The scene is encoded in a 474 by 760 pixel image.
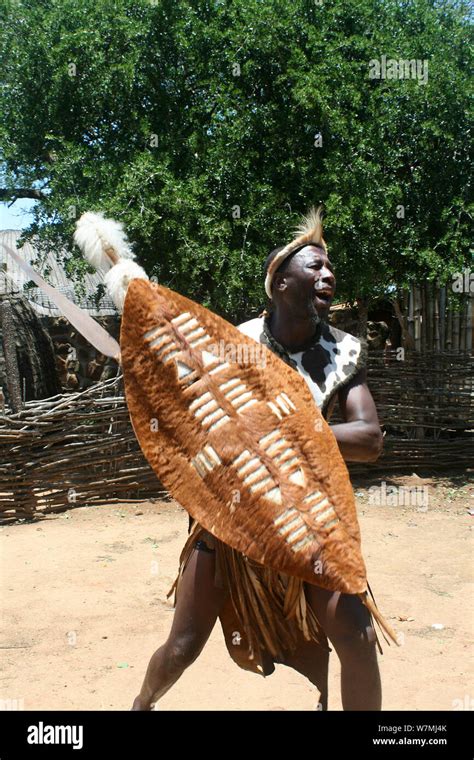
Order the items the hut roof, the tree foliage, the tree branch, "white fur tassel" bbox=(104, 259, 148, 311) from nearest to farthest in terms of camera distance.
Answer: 1. "white fur tassel" bbox=(104, 259, 148, 311)
2. the tree foliage
3. the tree branch
4. the hut roof

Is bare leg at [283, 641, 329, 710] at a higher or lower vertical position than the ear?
lower

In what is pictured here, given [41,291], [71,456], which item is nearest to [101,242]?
[71,456]

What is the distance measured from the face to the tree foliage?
17.2 feet

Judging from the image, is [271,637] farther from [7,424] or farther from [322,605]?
[7,424]

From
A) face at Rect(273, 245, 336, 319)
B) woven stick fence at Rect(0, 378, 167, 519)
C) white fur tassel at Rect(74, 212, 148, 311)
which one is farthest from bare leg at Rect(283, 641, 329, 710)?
woven stick fence at Rect(0, 378, 167, 519)

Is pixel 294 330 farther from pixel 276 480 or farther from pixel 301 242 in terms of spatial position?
pixel 276 480

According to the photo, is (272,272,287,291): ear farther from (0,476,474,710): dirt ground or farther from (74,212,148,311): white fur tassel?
(0,476,474,710): dirt ground

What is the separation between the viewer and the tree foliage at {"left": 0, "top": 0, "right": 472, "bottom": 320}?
7.95 meters

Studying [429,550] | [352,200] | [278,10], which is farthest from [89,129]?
[429,550]

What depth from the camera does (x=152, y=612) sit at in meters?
4.79

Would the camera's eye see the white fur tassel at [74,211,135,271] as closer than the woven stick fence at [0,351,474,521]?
Yes

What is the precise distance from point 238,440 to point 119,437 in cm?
560

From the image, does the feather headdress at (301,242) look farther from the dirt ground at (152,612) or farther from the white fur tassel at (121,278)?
the dirt ground at (152,612)

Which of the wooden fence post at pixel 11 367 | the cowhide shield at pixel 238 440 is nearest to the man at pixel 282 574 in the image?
the cowhide shield at pixel 238 440
